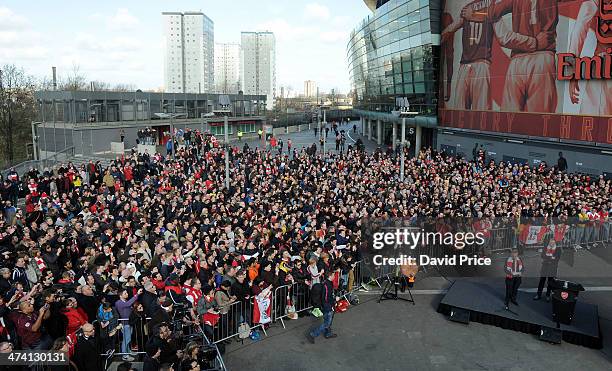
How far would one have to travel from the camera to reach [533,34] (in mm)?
30641

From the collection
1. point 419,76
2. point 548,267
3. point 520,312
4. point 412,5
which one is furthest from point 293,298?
point 412,5

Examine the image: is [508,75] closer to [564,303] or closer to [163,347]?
[564,303]

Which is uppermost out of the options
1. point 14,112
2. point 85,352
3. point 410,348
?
point 14,112

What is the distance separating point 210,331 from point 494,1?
111 feet

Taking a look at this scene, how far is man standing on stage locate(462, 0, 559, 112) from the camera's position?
29.3m

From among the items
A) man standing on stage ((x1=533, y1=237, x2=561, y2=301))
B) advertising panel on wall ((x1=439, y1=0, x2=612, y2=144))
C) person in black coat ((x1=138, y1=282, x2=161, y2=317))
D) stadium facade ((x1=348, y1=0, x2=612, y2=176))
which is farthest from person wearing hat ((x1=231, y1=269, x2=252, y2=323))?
advertising panel on wall ((x1=439, y1=0, x2=612, y2=144))

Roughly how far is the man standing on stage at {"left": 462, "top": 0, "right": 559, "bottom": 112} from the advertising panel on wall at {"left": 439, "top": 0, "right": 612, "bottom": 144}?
6 centimetres

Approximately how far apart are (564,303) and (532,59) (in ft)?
82.5

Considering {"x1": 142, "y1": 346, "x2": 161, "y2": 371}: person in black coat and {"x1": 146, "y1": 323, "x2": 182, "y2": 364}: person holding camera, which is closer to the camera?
{"x1": 142, "y1": 346, "x2": 161, "y2": 371}: person in black coat

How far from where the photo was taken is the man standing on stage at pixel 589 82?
2583cm

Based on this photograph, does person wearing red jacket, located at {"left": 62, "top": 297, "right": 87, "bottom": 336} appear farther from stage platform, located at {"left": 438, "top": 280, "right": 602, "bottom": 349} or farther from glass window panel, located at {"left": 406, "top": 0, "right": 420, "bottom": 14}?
glass window panel, located at {"left": 406, "top": 0, "right": 420, "bottom": 14}

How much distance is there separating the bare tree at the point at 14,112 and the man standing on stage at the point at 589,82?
46.6 meters

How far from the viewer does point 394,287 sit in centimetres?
1303

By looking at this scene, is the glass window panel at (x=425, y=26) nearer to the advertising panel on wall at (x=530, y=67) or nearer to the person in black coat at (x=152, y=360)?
the advertising panel on wall at (x=530, y=67)
